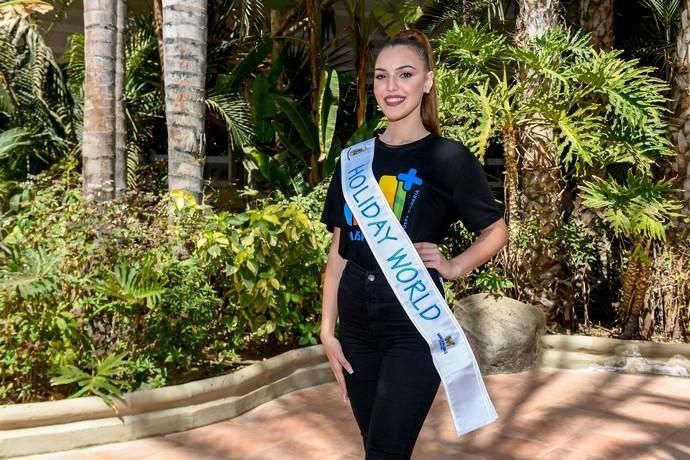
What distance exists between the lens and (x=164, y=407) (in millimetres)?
4785

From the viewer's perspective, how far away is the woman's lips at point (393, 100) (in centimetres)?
245

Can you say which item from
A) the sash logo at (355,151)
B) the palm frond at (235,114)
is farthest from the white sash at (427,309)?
the palm frond at (235,114)

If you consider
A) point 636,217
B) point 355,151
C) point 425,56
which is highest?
point 425,56

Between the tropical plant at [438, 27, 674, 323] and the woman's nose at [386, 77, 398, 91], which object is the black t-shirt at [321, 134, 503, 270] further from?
the tropical plant at [438, 27, 674, 323]

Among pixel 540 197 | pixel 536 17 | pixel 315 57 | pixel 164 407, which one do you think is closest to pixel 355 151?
pixel 164 407

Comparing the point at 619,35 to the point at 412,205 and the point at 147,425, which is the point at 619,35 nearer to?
the point at 147,425

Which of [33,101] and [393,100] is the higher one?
[33,101]

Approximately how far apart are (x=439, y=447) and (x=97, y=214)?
2.74m

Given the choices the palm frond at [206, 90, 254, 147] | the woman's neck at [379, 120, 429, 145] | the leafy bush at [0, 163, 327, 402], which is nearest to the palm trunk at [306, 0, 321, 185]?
the palm frond at [206, 90, 254, 147]

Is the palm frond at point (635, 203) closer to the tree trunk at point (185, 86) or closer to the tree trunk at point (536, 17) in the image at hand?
the tree trunk at point (536, 17)

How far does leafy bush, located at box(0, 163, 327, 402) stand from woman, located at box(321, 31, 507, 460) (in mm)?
2503

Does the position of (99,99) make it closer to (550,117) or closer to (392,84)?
(550,117)

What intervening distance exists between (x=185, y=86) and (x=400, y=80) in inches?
143

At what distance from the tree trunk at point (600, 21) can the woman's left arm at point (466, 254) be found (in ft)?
20.0
